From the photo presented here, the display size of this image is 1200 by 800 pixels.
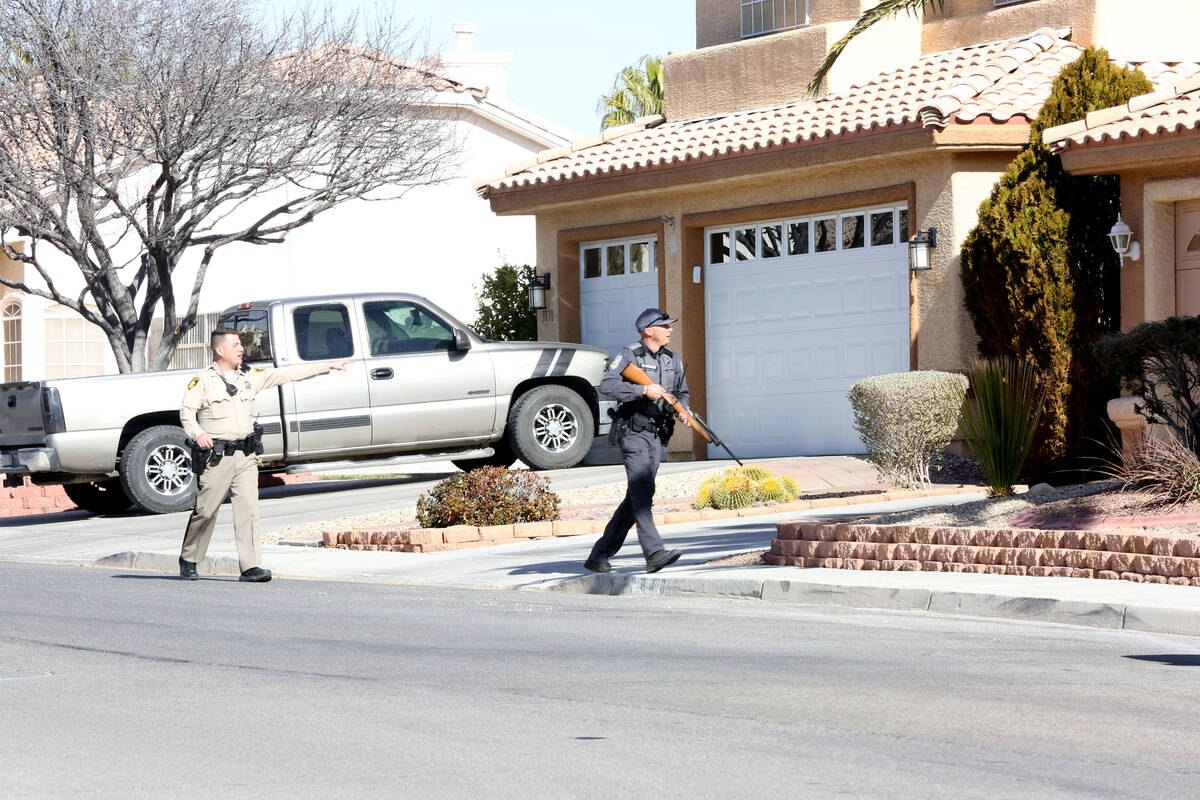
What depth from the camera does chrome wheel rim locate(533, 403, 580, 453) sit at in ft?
68.0

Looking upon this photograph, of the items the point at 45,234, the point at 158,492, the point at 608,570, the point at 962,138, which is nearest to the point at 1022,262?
the point at 962,138

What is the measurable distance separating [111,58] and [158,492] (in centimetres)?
633

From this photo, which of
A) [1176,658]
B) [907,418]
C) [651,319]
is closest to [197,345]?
[907,418]

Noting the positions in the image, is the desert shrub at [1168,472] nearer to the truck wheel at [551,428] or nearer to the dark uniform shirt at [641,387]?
the dark uniform shirt at [641,387]

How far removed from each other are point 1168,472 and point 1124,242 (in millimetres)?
5787

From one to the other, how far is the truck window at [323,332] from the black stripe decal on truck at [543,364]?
7.13 ft

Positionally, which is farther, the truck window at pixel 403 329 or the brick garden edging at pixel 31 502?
the brick garden edging at pixel 31 502

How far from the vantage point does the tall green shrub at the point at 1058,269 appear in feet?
58.1

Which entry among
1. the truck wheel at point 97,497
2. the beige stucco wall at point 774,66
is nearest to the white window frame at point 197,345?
the beige stucco wall at point 774,66

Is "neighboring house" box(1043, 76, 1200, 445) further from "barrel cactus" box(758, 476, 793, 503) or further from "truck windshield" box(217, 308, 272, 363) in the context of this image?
"truck windshield" box(217, 308, 272, 363)

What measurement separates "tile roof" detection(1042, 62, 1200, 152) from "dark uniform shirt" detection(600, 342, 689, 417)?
6.31 m

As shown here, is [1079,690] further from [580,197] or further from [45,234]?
[45,234]

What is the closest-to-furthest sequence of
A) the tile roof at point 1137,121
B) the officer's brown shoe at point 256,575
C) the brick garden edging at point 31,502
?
the officer's brown shoe at point 256,575 → the tile roof at point 1137,121 → the brick garden edging at point 31,502

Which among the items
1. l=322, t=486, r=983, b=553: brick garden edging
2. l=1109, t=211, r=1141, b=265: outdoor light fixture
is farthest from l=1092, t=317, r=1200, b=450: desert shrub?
l=1109, t=211, r=1141, b=265: outdoor light fixture
